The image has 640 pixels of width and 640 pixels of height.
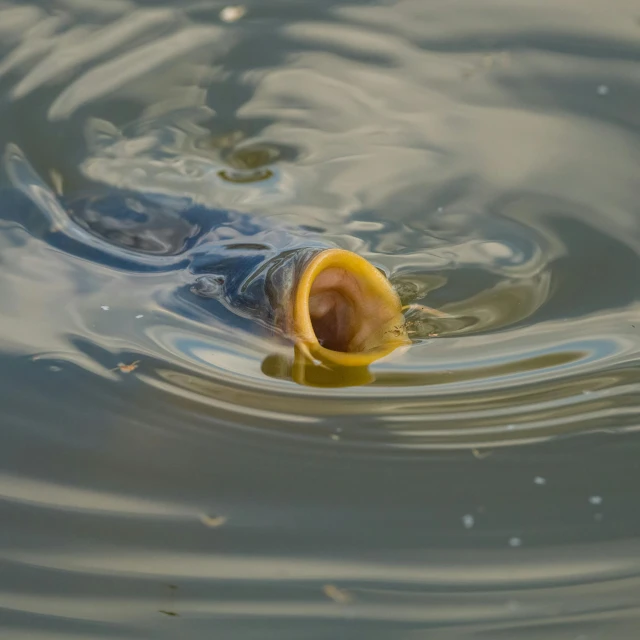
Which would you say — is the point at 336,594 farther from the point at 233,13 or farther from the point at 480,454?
the point at 233,13

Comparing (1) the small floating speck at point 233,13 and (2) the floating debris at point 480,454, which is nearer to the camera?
(2) the floating debris at point 480,454

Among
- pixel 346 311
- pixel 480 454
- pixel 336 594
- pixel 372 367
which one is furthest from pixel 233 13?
pixel 336 594

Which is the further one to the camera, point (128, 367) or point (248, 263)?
point (248, 263)

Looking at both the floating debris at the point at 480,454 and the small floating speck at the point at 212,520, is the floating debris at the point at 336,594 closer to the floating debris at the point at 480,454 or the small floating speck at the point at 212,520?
the small floating speck at the point at 212,520

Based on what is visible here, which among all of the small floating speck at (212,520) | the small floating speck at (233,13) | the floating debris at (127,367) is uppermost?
the small floating speck at (233,13)

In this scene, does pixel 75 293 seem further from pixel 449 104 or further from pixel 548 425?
pixel 449 104

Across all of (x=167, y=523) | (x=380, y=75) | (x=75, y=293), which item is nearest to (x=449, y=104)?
(x=380, y=75)

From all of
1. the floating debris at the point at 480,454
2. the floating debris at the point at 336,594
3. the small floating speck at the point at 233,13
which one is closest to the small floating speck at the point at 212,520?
the floating debris at the point at 336,594
